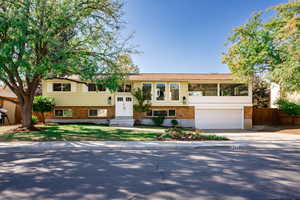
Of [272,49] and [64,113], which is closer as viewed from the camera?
[272,49]

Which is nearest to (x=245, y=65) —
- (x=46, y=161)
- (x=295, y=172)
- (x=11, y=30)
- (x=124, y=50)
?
(x=124, y=50)

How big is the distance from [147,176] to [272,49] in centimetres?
1367

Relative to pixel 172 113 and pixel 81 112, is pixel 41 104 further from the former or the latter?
pixel 172 113

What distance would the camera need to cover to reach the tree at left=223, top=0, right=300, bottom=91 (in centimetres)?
1089

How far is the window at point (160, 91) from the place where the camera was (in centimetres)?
1834

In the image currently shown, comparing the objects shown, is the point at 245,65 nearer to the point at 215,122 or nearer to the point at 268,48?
the point at 268,48

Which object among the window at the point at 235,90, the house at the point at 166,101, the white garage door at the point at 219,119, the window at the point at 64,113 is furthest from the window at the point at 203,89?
the window at the point at 64,113

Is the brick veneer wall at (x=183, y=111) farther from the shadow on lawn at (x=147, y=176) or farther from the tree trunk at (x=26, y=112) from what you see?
the shadow on lawn at (x=147, y=176)

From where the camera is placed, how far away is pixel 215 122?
59.2ft

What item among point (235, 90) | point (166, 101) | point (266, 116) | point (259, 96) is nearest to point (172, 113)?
point (166, 101)

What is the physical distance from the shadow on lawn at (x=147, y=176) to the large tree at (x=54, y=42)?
507 cm

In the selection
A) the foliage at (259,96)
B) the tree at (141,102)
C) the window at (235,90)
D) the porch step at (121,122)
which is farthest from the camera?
the foliage at (259,96)

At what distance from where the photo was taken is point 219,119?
1805cm

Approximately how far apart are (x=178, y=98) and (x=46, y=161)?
563 inches
